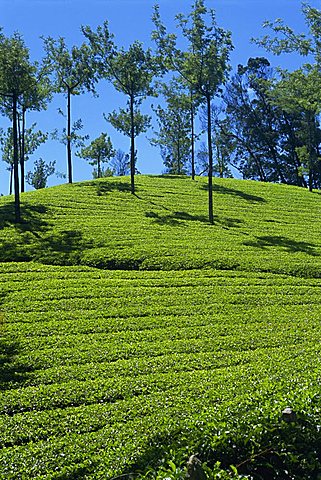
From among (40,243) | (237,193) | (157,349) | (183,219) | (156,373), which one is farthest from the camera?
(237,193)

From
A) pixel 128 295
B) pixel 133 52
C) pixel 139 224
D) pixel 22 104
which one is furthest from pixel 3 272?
pixel 133 52

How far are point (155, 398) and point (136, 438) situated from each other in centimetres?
127

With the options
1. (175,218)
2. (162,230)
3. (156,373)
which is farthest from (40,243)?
(156,373)

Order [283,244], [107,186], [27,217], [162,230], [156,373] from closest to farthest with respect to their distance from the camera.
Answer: [156,373] < [283,244] < [162,230] < [27,217] < [107,186]

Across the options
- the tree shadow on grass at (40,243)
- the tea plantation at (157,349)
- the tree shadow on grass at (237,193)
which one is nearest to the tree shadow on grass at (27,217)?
the tree shadow on grass at (40,243)

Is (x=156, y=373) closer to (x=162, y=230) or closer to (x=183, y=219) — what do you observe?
(x=162, y=230)

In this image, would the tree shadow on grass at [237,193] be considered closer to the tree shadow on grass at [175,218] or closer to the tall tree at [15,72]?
the tree shadow on grass at [175,218]

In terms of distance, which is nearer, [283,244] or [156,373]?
[156,373]

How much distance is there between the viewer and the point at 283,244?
66.0 ft

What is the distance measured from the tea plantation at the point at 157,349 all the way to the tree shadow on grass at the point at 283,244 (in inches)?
5.2

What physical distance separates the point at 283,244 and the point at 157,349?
38.1ft

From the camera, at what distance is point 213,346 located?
33.3 feet

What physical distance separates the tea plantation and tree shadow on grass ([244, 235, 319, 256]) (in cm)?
13

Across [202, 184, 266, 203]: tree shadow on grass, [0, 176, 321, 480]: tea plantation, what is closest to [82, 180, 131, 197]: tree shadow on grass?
[202, 184, 266, 203]: tree shadow on grass
